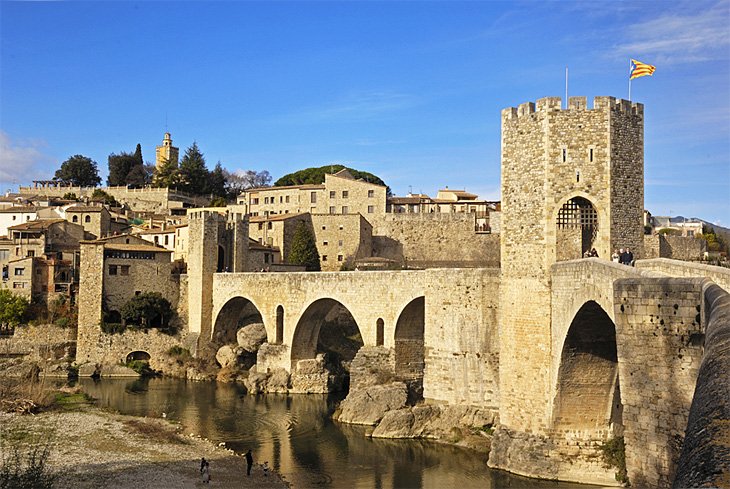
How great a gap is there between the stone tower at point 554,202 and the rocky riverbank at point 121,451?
781cm

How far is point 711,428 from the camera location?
4.54m

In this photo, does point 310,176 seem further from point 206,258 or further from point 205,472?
point 205,472

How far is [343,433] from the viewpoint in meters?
26.5

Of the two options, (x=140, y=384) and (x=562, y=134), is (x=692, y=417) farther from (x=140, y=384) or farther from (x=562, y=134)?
(x=140, y=384)

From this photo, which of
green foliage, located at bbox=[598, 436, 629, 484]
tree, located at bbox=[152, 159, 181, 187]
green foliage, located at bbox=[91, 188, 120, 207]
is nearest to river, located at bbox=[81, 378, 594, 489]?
green foliage, located at bbox=[598, 436, 629, 484]

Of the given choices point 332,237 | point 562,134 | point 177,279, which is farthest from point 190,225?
point 562,134

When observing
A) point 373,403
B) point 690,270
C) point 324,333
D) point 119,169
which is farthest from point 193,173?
point 690,270

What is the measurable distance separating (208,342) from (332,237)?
16.3 metres

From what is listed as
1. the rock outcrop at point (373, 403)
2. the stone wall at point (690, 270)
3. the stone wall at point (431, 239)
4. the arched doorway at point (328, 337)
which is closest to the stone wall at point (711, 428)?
the stone wall at point (690, 270)

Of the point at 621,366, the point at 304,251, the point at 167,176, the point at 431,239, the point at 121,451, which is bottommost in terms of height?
the point at 121,451

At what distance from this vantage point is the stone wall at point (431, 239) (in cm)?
5516

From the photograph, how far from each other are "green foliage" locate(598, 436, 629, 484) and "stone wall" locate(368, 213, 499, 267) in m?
35.8

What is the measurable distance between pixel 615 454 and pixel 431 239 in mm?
39115

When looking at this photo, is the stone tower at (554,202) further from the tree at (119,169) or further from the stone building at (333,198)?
the tree at (119,169)
